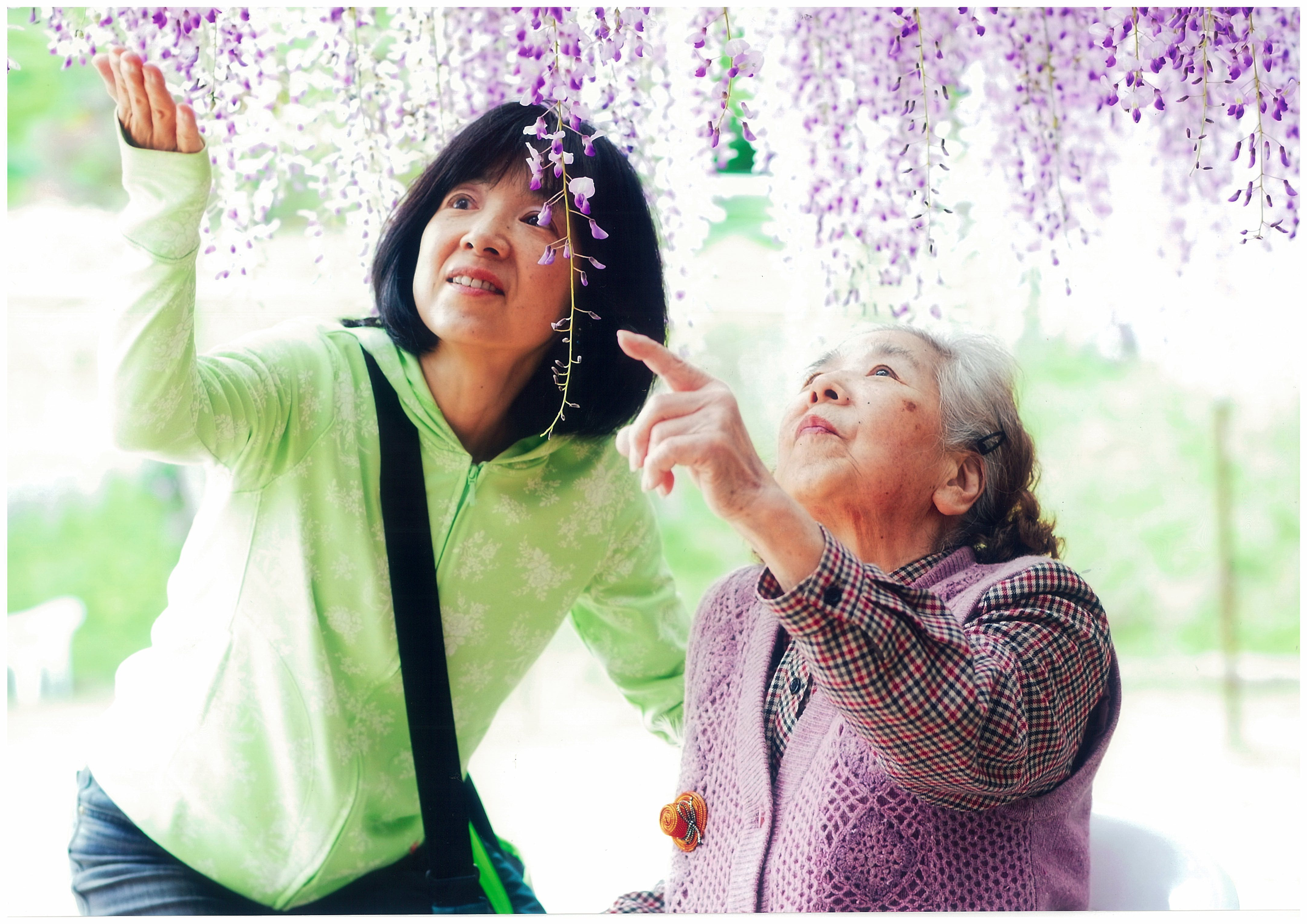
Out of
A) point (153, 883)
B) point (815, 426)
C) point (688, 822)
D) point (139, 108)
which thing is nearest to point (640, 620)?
point (688, 822)

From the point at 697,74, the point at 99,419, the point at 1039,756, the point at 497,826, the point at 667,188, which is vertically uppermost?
the point at 697,74

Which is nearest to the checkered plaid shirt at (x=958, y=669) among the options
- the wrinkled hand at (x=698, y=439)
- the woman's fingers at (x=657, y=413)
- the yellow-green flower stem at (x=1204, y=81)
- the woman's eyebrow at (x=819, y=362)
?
the wrinkled hand at (x=698, y=439)

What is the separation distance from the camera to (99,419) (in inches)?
63.3

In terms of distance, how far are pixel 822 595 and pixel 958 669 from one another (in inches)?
7.4

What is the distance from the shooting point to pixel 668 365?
1271mm

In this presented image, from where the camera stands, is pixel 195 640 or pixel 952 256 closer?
pixel 195 640

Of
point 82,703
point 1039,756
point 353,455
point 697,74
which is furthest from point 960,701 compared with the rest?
point 82,703

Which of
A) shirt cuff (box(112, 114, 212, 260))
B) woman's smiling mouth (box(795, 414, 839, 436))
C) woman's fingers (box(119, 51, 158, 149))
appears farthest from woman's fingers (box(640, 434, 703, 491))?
woman's fingers (box(119, 51, 158, 149))

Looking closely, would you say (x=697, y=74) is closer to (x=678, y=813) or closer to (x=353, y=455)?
(x=353, y=455)

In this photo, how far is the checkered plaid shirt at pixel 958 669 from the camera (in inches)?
44.9

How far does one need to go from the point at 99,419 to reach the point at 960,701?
1.32 m

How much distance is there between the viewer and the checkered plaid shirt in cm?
114

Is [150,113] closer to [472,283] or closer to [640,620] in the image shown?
[472,283]

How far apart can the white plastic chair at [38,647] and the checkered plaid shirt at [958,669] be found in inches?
44.9
